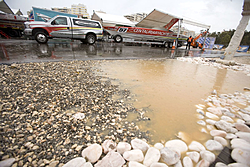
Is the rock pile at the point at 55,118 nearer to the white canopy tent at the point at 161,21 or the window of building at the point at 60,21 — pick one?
the window of building at the point at 60,21

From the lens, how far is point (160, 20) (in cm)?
1445

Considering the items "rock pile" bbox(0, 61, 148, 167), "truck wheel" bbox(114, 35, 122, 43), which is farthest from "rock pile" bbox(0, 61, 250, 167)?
"truck wheel" bbox(114, 35, 122, 43)

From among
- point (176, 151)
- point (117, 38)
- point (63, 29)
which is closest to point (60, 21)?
point (63, 29)

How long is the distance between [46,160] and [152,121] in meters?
1.32

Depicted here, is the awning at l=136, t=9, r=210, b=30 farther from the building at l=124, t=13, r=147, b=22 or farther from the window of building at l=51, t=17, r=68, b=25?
the building at l=124, t=13, r=147, b=22

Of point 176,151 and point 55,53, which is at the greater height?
point 55,53

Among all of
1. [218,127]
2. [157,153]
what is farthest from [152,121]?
[218,127]

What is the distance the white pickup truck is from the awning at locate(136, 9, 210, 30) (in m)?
6.85

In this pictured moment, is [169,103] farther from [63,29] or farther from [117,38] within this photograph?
[117,38]

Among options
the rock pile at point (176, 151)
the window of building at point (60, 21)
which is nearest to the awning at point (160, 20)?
the window of building at point (60, 21)

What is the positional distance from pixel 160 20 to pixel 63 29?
11224 millimetres

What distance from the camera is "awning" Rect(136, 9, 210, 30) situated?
12656mm

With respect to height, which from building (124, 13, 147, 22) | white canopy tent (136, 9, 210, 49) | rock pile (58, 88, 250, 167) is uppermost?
building (124, 13, 147, 22)

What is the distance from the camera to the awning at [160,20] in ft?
41.5
